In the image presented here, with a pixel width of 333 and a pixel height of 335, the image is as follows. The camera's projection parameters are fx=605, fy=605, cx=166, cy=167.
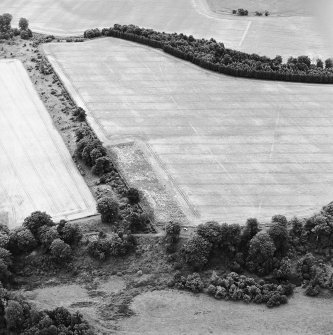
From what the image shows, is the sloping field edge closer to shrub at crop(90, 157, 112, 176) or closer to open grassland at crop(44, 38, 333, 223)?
open grassland at crop(44, 38, 333, 223)

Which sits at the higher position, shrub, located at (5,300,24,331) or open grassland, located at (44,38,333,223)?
open grassland, located at (44,38,333,223)

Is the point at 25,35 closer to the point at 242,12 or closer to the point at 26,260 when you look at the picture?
the point at 242,12

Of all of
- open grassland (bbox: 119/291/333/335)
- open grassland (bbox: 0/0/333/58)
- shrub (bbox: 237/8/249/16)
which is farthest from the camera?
shrub (bbox: 237/8/249/16)

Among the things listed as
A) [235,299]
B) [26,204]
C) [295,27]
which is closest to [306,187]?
[235,299]

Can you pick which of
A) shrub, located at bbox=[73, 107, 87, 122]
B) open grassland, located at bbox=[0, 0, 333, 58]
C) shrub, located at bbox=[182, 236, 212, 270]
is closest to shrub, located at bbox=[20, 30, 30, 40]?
open grassland, located at bbox=[0, 0, 333, 58]

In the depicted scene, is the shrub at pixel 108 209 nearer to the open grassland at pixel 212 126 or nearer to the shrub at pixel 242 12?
the open grassland at pixel 212 126
